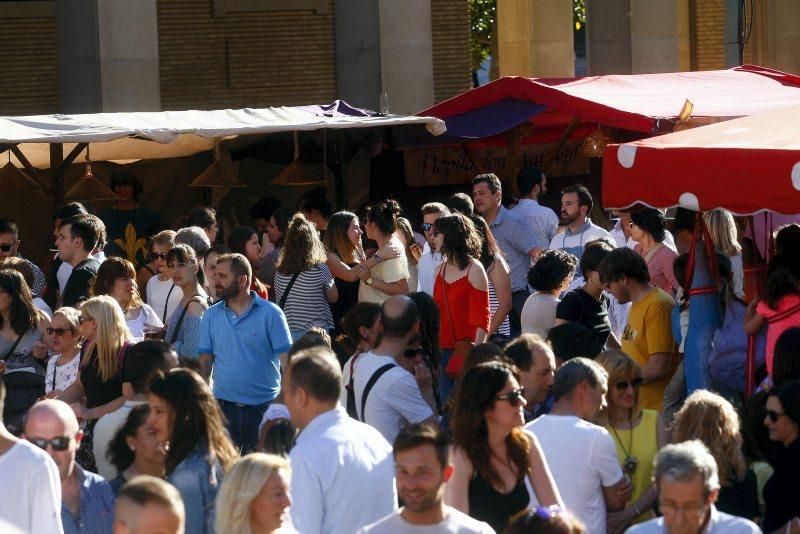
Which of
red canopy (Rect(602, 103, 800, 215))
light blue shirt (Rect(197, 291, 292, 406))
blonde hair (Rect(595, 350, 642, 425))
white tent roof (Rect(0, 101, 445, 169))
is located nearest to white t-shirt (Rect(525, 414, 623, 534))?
blonde hair (Rect(595, 350, 642, 425))

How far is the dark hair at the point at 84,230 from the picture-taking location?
416 inches

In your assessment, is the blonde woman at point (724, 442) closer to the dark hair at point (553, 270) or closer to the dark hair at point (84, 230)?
the dark hair at point (553, 270)

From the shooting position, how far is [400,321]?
741 centimetres

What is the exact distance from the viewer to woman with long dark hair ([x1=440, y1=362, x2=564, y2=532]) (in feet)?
18.3

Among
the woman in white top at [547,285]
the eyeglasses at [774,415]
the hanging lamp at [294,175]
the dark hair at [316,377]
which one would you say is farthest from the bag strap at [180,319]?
the hanging lamp at [294,175]

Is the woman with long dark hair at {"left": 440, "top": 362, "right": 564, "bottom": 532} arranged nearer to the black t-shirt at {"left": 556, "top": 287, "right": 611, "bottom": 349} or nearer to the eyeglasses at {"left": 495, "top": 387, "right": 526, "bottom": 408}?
the eyeglasses at {"left": 495, "top": 387, "right": 526, "bottom": 408}

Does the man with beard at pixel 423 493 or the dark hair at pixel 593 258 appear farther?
the dark hair at pixel 593 258

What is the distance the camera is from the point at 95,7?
18.0 meters

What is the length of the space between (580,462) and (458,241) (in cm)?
382

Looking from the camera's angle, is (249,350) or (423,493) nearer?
(423,493)

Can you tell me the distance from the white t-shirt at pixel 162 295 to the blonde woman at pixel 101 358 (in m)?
2.13

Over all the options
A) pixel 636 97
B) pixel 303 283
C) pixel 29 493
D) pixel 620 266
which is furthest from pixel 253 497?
pixel 636 97

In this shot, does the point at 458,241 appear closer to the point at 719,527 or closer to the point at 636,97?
the point at 719,527

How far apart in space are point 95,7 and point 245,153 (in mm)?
3232
